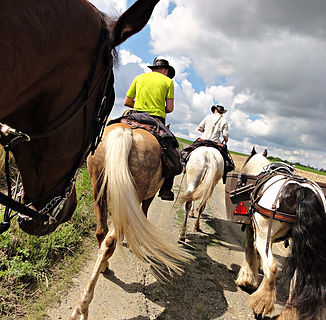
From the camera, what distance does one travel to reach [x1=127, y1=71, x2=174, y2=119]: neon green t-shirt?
3648 mm

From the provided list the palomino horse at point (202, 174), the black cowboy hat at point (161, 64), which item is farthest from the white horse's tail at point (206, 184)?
the black cowboy hat at point (161, 64)

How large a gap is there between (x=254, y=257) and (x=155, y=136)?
8.42 feet

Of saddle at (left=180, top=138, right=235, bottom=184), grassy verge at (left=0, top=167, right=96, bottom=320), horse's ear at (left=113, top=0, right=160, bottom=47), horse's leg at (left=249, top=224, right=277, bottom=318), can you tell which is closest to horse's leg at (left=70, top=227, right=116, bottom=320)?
grassy verge at (left=0, top=167, right=96, bottom=320)

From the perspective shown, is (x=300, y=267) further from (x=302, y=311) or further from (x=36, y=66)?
(x=36, y=66)

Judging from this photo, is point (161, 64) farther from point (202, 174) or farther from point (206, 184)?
point (206, 184)

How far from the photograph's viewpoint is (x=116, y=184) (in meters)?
2.62

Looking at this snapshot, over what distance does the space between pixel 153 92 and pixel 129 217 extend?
1976mm

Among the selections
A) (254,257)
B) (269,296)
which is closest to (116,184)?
(269,296)

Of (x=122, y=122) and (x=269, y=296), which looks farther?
(x=122, y=122)

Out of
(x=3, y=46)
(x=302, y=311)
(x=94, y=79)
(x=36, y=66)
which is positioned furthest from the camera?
(x=302, y=311)

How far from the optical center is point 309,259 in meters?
2.73

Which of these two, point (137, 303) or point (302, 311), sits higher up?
point (302, 311)

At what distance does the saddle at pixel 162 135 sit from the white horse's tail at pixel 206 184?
6.21 feet

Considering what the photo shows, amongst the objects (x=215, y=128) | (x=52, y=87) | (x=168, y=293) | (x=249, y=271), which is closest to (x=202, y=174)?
(x=215, y=128)
